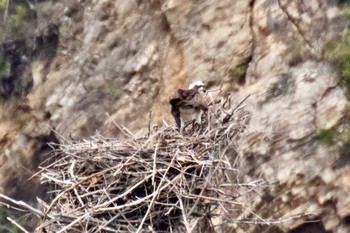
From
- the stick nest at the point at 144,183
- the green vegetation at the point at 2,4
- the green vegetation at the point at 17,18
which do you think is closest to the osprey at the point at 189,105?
the stick nest at the point at 144,183

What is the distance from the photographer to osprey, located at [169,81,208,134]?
684 cm

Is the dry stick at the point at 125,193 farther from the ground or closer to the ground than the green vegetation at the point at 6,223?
farther from the ground

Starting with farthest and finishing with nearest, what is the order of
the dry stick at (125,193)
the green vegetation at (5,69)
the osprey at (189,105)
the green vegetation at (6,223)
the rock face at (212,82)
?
the green vegetation at (5,69) < the green vegetation at (6,223) < the rock face at (212,82) < the osprey at (189,105) < the dry stick at (125,193)

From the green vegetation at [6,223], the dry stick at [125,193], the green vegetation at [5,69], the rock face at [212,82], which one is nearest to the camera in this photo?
the dry stick at [125,193]

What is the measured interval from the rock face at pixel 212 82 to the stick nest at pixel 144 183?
6.44ft

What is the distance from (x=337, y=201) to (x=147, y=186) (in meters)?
2.48

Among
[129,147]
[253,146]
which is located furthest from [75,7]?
[129,147]

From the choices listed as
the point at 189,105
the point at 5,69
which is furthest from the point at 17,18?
the point at 189,105

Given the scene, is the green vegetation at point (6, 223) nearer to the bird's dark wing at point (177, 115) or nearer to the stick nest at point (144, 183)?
the bird's dark wing at point (177, 115)

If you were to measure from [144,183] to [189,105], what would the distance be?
0.91 m

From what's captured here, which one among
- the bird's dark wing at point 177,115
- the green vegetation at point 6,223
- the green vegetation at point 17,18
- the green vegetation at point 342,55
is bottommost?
the green vegetation at point 6,223

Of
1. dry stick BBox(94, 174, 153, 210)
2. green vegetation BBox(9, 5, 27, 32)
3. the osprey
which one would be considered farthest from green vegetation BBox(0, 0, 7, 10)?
dry stick BBox(94, 174, 153, 210)

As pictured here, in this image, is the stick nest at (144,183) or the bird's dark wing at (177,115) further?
the bird's dark wing at (177,115)

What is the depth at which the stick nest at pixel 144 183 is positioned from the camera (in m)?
6.06
